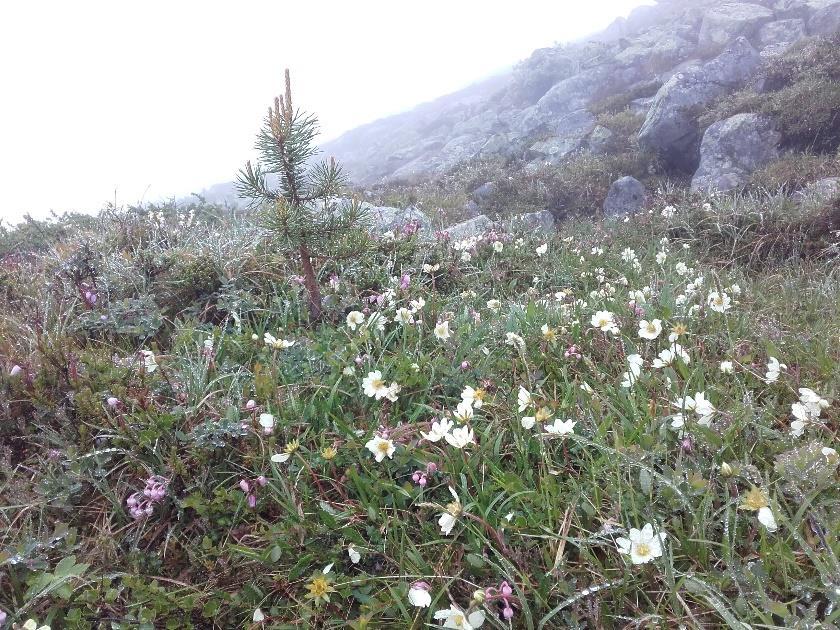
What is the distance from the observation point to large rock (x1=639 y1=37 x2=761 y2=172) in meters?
16.2

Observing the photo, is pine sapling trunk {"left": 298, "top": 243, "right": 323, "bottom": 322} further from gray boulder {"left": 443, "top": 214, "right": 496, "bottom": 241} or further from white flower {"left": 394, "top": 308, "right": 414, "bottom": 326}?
gray boulder {"left": 443, "top": 214, "right": 496, "bottom": 241}

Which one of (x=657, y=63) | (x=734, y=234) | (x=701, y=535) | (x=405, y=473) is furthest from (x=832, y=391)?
(x=657, y=63)

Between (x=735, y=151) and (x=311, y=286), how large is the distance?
14769 millimetres

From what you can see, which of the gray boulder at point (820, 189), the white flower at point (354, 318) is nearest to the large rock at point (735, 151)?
the gray boulder at point (820, 189)

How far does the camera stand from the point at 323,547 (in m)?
1.87

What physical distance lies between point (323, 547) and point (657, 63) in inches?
1517

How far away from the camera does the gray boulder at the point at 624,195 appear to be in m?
14.2

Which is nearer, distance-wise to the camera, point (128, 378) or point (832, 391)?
point (832, 391)

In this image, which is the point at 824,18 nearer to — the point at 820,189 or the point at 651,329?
the point at 820,189

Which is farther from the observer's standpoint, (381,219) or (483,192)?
(483,192)

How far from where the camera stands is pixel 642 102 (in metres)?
23.5

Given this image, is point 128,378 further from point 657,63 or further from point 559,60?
point 559,60

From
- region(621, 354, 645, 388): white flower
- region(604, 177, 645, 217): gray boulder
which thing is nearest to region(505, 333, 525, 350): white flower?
region(621, 354, 645, 388): white flower

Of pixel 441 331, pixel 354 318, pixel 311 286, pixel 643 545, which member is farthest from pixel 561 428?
pixel 311 286
